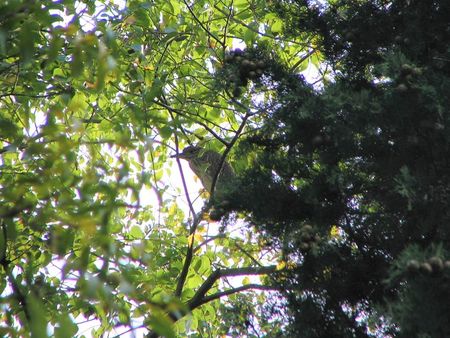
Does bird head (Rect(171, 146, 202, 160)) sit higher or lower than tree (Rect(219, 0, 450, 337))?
higher

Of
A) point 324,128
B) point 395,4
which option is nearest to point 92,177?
point 324,128

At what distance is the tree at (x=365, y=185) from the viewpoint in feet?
9.71

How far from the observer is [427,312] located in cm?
260

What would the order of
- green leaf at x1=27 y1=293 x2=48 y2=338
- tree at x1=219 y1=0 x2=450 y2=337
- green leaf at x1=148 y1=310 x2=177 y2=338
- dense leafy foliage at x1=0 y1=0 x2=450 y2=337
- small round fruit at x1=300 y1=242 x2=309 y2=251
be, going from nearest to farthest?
1. green leaf at x1=27 y1=293 x2=48 y2=338
2. green leaf at x1=148 y1=310 x2=177 y2=338
3. dense leafy foliage at x1=0 y1=0 x2=450 y2=337
4. tree at x1=219 y1=0 x2=450 y2=337
5. small round fruit at x1=300 y1=242 x2=309 y2=251

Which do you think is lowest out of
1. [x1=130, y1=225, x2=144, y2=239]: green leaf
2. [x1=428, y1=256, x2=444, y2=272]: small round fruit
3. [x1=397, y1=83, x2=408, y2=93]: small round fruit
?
[x1=428, y1=256, x2=444, y2=272]: small round fruit

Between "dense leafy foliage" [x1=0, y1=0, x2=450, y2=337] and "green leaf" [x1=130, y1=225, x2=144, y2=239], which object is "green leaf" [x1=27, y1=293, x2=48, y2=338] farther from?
"green leaf" [x1=130, y1=225, x2=144, y2=239]

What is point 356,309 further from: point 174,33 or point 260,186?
point 174,33

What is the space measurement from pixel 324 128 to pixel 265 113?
44 centimetres

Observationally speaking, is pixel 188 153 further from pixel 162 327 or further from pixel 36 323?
pixel 36 323

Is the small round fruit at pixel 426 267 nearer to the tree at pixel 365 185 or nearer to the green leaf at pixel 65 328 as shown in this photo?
the tree at pixel 365 185

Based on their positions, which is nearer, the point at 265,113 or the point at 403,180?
the point at 403,180

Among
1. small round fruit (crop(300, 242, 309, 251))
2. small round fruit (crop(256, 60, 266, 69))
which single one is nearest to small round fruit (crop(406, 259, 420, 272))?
small round fruit (crop(300, 242, 309, 251))

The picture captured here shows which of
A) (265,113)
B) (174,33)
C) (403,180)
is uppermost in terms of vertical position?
(174,33)

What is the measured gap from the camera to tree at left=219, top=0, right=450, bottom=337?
117 inches
